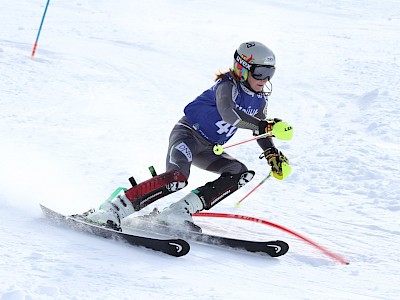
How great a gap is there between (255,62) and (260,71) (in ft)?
0.26

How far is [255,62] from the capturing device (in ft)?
17.1

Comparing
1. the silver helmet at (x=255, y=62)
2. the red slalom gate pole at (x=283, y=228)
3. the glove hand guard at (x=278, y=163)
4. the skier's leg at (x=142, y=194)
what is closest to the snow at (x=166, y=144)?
the red slalom gate pole at (x=283, y=228)

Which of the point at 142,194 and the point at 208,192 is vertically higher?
the point at 208,192

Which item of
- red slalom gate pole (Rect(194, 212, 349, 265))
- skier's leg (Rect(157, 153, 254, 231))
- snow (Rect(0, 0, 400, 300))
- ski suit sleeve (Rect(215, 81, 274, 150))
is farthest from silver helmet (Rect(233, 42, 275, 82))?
snow (Rect(0, 0, 400, 300))

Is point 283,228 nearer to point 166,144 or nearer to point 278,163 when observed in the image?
point 278,163

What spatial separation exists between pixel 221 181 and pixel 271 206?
130 cm

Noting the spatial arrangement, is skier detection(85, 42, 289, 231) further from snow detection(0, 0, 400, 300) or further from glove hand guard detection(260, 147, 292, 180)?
snow detection(0, 0, 400, 300)

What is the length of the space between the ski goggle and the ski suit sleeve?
19 cm

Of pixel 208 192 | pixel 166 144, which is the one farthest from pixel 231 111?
pixel 166 144

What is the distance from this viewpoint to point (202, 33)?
54.7 ft

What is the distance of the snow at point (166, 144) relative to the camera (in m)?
4.36

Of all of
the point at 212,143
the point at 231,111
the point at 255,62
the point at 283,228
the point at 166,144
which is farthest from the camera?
the point at 166,144

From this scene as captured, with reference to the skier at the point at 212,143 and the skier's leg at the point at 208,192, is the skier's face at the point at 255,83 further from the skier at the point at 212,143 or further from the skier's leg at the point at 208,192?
the skier's leg at the point at 208,192

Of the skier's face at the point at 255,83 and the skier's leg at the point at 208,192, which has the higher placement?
the skier's face at the point at 255,83
